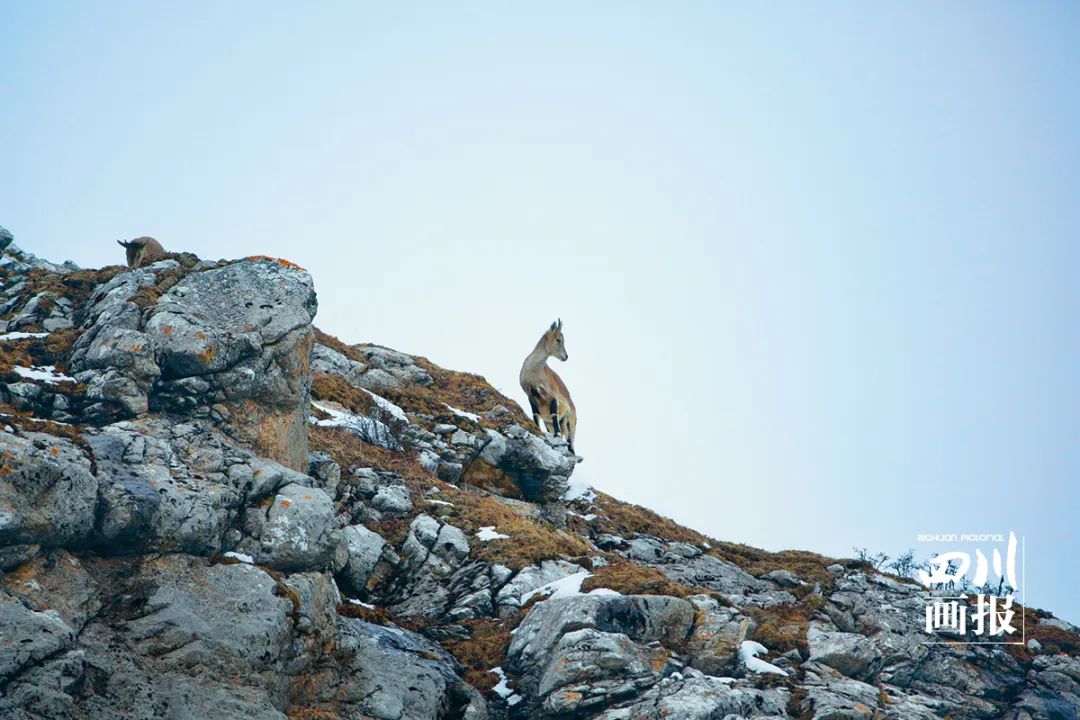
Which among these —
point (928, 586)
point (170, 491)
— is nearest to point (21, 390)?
point (170, 491)

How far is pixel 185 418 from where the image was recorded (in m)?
17.5

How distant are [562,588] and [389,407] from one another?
12263mm

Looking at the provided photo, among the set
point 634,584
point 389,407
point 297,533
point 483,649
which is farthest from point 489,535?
point 389,407

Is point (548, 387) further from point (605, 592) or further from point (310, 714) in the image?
point (310, 714)

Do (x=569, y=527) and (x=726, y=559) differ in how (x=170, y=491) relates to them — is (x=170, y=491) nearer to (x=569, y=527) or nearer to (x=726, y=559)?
(x=569, y=527)

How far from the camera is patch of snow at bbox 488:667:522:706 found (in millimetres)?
15406

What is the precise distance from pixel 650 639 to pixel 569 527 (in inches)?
456

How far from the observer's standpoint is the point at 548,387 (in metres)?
34.4

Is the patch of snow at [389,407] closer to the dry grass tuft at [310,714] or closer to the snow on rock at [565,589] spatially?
the snow on rock at [565,589]

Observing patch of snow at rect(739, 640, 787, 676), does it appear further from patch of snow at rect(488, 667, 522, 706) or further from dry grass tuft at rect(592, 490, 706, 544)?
dry grass tuft at rect(592, 490, 706, 544)

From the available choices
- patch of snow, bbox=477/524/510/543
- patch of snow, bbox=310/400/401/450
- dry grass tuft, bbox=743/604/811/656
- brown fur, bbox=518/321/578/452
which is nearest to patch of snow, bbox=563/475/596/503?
brown fur, bbox=518/321/578/452

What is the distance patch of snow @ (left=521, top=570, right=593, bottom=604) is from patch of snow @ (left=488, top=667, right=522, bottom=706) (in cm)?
189

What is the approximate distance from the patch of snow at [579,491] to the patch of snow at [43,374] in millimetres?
17230

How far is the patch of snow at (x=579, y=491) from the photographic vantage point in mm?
31031
